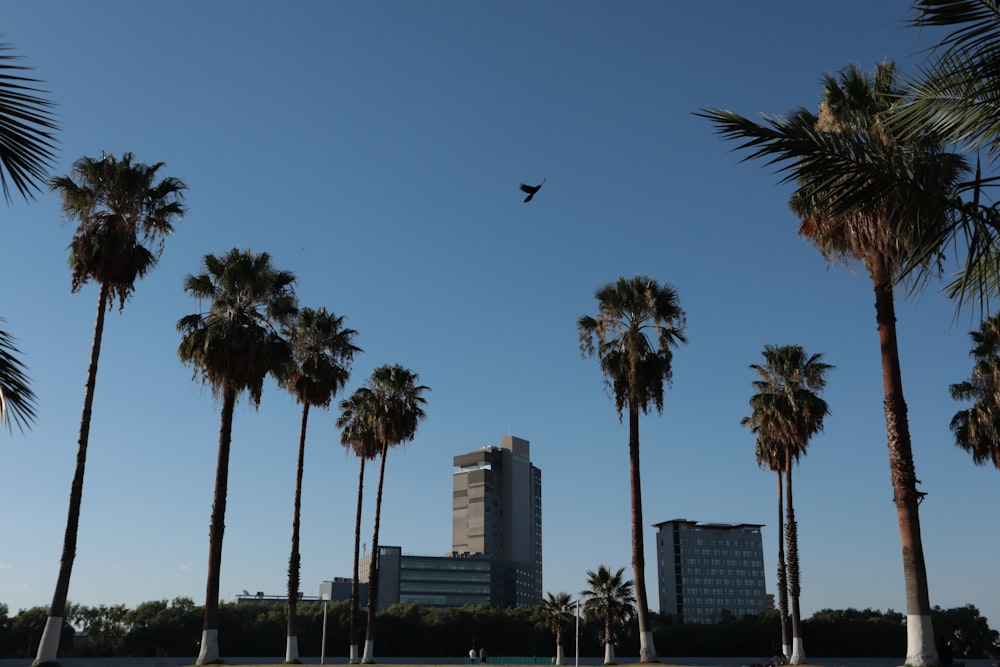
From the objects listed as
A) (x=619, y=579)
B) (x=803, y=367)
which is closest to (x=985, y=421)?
(x=803, y=367)

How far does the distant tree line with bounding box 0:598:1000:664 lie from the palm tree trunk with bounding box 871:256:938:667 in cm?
7984

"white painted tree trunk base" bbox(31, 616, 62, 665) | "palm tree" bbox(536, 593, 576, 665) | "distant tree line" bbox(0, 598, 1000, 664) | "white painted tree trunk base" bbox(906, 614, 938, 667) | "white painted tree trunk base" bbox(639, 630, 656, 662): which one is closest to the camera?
"white painted tree trunk base" bbox(906, 614, 938, 667)

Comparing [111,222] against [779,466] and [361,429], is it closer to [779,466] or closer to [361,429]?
[361,429]

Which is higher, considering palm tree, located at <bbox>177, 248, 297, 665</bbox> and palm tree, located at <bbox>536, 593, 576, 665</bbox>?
palm tree, located at <bbox>177, 248, 297, 665</bbox>

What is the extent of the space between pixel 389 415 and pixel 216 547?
2200 centimetres

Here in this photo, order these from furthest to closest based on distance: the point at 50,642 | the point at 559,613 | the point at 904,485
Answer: the point at 559,613
the point at 50,642
the point at 904,485

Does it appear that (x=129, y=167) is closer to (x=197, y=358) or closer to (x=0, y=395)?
(x=197, y=358)

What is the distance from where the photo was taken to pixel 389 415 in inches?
2274

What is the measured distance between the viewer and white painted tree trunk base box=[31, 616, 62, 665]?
27188 millimetres

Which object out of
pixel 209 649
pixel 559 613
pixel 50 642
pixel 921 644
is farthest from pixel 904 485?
pixel 559 613

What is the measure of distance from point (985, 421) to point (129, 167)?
129 feet

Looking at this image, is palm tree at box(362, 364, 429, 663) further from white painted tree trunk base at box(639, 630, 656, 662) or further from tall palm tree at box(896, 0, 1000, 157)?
tall palm tree at box(896, 0, 1000, 157)

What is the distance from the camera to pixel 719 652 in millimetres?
124938

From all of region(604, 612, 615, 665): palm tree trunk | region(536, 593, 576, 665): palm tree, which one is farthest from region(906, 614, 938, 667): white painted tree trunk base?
region(536, 593, 576, 665): palm tree
